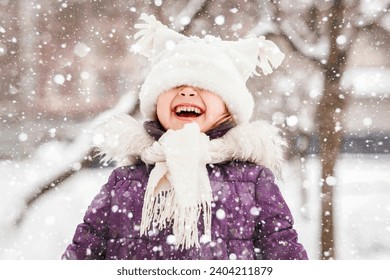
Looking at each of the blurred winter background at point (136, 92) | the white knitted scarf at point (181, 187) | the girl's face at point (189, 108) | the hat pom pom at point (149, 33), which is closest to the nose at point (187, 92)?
the girl's face at point (189, 108)

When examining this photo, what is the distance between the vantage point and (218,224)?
1234mm

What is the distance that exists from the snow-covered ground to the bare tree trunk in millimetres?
38

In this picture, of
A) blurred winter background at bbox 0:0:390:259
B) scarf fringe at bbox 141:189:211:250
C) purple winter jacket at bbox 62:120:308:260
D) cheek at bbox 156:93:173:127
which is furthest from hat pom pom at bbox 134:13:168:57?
blurred winter background at bbox 0:0:390:259

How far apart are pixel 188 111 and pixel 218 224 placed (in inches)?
13.3

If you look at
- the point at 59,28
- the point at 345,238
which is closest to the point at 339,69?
the point at 345,238

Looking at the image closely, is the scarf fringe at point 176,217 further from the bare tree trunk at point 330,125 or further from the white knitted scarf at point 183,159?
the bare tree trunk at point 330,125

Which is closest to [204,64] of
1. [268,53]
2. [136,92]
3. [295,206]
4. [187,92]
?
[187,92]

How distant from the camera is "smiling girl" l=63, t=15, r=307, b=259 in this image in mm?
1230

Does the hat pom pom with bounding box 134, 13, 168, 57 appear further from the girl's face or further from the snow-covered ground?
the snow-covered ground

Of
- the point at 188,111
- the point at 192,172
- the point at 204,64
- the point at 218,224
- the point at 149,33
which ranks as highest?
the point at 149,33

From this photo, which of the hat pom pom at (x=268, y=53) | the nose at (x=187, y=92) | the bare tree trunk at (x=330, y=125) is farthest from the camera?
→ the bare tree trunk at (x=330, y=125)

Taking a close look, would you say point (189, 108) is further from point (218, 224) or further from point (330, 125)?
point (330, 125)

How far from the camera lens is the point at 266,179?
130cm

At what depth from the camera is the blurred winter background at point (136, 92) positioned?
203 centimetres
